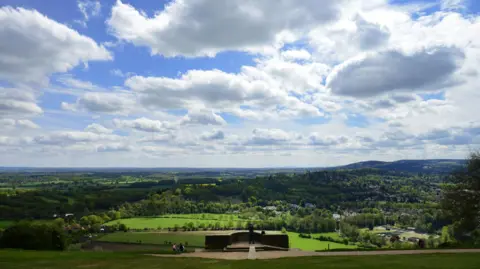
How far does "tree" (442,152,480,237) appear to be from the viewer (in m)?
50.8

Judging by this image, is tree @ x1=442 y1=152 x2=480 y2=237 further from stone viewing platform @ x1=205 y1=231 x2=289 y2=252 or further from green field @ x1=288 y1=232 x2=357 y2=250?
green field @ x1=288 y1=232 x2=357 y2=250

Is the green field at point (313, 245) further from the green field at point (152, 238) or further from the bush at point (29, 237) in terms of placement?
the bush at point (29, 237)

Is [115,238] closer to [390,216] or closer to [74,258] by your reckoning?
[74,258]

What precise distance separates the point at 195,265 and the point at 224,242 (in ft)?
63.0

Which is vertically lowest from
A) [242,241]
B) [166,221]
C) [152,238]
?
[166,221]

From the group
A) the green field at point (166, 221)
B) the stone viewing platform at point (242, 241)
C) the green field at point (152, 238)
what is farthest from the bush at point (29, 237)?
the green field at point (166, 221)

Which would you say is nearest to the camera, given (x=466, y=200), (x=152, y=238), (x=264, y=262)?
(x=264, y=262)

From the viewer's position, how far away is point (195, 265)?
30641mm

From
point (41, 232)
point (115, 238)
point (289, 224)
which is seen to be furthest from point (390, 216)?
point (41, 232)

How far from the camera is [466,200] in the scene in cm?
5109

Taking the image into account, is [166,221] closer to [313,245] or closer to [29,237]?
[313,245]

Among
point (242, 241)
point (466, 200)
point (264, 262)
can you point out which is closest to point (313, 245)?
point (242, 241)

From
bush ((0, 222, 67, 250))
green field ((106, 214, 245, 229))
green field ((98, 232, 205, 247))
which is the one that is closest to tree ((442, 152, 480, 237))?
bush ((0, 222, 67, 250))

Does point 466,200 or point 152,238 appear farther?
point 152,238
